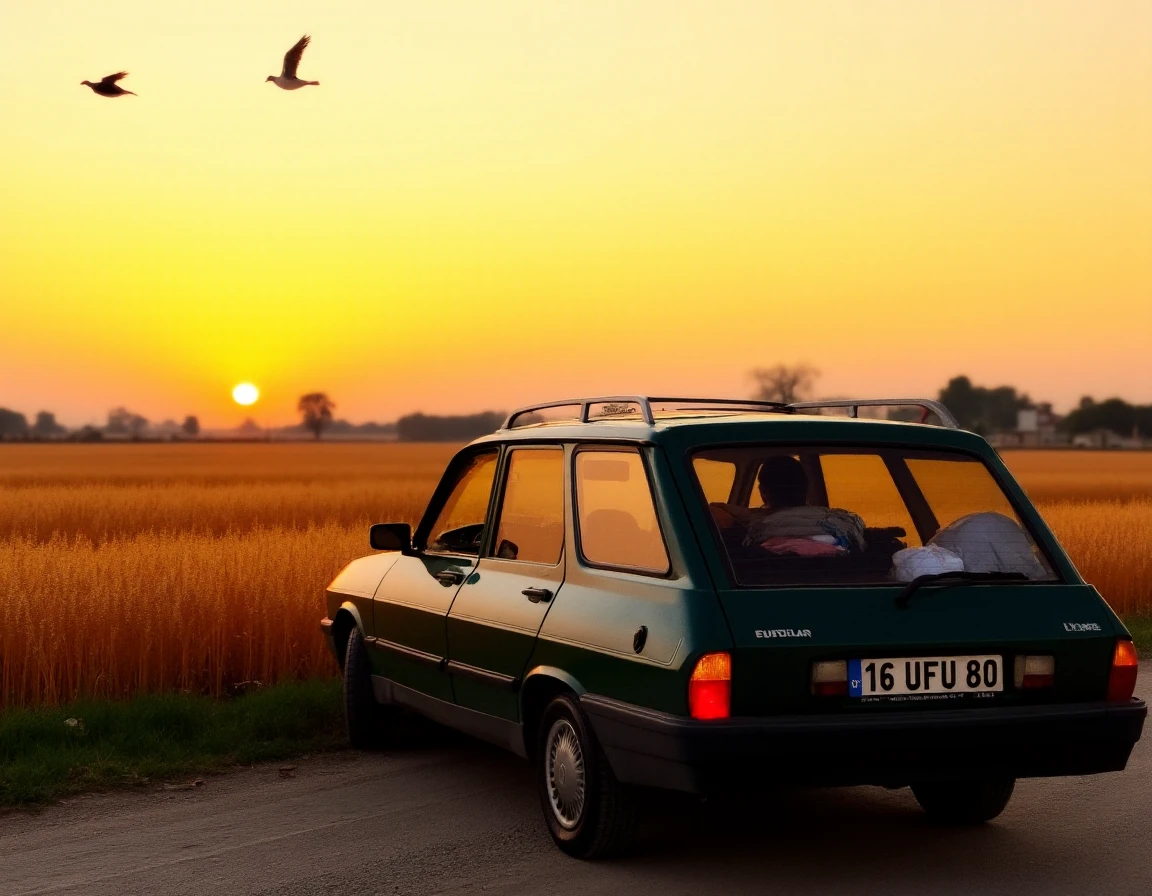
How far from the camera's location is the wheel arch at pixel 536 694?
5778 mm

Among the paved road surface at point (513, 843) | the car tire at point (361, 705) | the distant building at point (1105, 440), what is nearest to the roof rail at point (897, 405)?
the paved road surface at point (513, 843)

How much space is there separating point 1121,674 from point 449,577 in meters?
3.12

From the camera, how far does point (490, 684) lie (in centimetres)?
639

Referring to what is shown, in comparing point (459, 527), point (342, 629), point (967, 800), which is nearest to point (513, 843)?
point (967, 800)

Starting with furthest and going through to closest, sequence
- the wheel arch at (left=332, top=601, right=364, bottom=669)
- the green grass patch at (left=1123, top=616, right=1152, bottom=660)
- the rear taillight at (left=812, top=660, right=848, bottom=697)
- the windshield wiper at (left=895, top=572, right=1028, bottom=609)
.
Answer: the green grass patch at (left=1123, top=616, right=1152, bottom=660) < the wheel arch at (left=332, top=601, right=364, bottom=669) < the windshield wiper at (left=895, top=572, right=1028, bottom=609) < the rear taillight at (left=812, top=660, right=848, bottom=697)

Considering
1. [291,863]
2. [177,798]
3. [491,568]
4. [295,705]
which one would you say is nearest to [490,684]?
[491,568]

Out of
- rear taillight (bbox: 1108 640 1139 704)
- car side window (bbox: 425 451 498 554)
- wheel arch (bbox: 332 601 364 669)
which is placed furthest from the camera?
wheel arch (bbox: 332 601 364 669)

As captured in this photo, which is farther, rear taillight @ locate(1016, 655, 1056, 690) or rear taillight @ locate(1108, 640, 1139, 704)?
rear taillight @ locate(1108, 640, 1139, 704)

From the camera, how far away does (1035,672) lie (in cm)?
543

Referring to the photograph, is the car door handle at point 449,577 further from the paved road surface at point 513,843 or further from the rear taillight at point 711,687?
the rear taillight at point 711,687

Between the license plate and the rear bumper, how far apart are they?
9cm

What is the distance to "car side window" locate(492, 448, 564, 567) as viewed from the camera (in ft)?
20.4

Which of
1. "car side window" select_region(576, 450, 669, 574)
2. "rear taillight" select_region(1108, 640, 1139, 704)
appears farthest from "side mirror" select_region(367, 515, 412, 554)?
"rear taillight" select_region(1108, 640, 1139, 704)

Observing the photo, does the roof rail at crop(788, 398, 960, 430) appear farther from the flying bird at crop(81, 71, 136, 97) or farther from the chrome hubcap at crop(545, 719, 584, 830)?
the flying bird at crop(81, 71, 136, 97)
